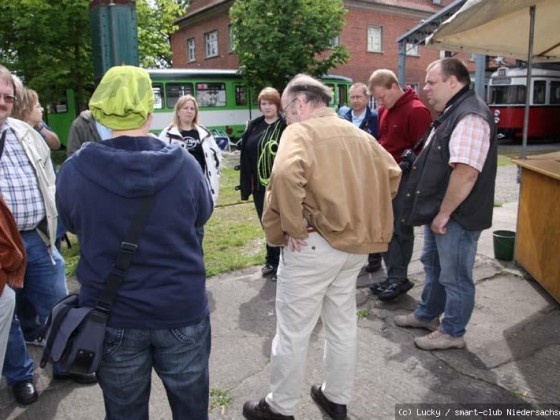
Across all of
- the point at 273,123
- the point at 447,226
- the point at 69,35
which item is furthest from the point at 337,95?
the point at 447,226

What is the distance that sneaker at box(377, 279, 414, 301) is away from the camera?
417 centimetres

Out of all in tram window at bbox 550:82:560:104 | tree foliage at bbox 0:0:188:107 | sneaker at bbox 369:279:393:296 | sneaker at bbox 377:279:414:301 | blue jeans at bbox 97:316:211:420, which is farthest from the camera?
tram window at bbox 550:82:560:104

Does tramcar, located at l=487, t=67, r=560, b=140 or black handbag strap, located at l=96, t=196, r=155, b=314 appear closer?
black handbag strap, located at l=96, t=196, r=155, b=314

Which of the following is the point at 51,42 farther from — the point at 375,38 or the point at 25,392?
the point at 375,38

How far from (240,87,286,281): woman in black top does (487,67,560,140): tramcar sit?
1738cm

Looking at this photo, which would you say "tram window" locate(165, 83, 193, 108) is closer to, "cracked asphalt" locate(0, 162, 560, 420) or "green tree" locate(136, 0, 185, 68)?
"green tree" locate(136, 0, 185, 68)

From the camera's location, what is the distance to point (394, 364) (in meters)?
3.23

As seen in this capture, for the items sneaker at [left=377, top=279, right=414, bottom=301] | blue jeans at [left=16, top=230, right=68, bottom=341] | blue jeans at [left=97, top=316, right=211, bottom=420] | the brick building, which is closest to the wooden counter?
sneaker at [left=377, top=279, right=414, bottom=301]

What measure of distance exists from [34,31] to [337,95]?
1194 centimetres

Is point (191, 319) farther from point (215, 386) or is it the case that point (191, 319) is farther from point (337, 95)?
point (337, 95)

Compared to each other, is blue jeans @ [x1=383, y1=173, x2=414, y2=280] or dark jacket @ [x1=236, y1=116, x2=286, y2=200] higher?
dark jacket @ [x1=236, y1=116, x2=286, y2=200]

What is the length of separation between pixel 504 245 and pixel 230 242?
3218mm

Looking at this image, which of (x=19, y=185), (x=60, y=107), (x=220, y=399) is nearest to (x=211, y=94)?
(x=60, y=107)

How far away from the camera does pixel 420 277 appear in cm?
479
